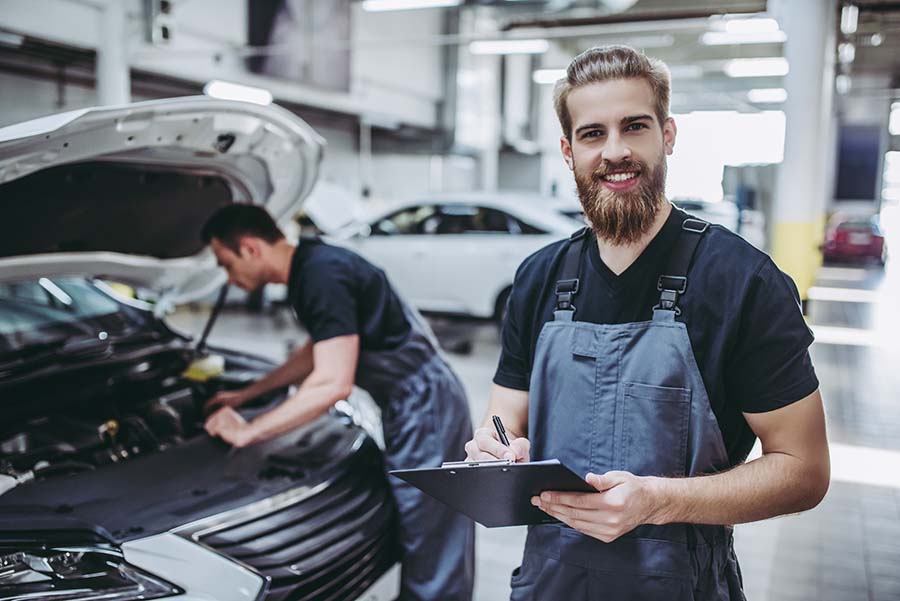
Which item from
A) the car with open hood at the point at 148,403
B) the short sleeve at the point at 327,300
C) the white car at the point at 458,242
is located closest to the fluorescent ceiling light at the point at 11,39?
the white car at the point at 458,242

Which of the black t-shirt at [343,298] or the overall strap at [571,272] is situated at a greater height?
the overall strap at [571,272]

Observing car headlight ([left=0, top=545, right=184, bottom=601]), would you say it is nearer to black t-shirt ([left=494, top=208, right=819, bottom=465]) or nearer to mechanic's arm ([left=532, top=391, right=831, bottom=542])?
mechanic's arm ([left=532, top=391, right=831, bottom=542])

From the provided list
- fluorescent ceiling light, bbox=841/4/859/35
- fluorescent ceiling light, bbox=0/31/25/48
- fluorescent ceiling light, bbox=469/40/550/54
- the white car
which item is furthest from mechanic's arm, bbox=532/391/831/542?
fluorescent ceiling light, bbox=469/40/550/54

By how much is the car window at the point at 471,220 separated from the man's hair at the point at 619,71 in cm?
577

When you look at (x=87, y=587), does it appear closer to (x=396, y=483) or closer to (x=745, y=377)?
(x=396, y=483)

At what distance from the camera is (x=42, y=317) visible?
2.52 metres

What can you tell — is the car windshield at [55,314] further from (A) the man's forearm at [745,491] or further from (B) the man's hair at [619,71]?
(A) the man's forearm at [745,491]

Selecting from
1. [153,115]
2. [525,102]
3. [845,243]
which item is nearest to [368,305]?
[153,115]

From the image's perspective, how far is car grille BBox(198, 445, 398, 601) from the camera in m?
1.70

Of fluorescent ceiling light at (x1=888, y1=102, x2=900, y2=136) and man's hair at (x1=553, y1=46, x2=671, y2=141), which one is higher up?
fluorescent ceiling light at (x1=888, y1=102, x2=900, y2=136)

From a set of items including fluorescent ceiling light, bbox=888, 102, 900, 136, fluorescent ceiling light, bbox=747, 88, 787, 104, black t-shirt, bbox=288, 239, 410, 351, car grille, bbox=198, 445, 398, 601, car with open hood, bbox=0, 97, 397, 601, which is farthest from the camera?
fluorescent ceiling light, bbox=888, 102, 900, 136

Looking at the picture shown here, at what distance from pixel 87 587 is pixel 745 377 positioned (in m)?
1.32

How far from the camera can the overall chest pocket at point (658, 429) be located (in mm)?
1156

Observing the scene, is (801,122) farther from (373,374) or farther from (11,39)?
(11,39)
